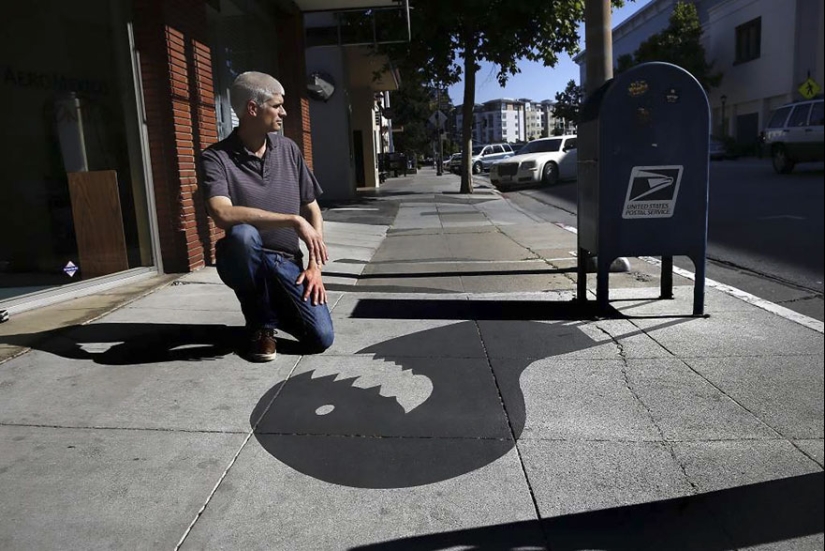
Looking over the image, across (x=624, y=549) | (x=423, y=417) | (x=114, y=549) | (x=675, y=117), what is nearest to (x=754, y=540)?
Result: (x=624, y=549)

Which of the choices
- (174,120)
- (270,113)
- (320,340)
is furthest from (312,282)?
(174,120)

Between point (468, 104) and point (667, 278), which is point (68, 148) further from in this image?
point (468, 104)

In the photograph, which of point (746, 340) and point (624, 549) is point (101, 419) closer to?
point (624, 549)

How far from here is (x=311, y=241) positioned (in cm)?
388

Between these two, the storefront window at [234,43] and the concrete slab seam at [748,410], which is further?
the storefront window at [234,43]

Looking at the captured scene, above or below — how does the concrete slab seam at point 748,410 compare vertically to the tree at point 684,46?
below

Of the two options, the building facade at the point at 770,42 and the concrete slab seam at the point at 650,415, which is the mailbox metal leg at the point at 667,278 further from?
the building facade at the point at 770,42

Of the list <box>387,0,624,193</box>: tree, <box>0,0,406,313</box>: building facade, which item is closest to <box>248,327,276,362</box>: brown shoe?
<box>0,0,406,313</box>: building facade

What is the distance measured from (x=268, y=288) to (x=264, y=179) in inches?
27.6

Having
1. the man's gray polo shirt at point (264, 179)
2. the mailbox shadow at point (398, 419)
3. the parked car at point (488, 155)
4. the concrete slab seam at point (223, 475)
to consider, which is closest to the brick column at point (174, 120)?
the man's gray polo shirt at point (264, 179)

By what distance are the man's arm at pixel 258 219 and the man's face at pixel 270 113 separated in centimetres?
54

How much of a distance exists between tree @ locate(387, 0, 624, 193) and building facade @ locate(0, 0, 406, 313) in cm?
1244

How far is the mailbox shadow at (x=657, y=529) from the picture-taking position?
232 centimetres

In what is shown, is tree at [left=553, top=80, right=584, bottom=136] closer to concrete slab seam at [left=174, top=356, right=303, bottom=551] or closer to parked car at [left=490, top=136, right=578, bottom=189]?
parked car at [left=490, top=136, right=578, bottom=189]
